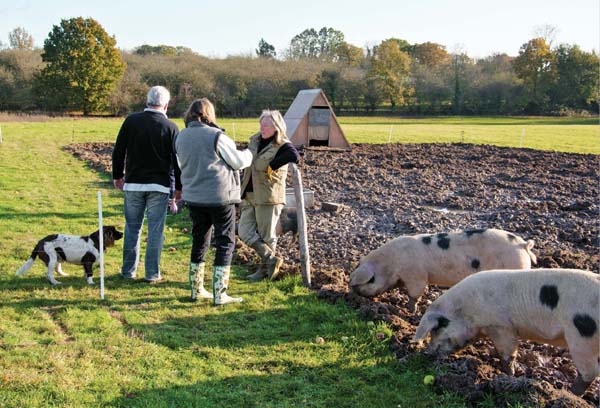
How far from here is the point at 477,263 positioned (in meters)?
6.37

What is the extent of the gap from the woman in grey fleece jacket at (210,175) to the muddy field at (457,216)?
1.42 metres

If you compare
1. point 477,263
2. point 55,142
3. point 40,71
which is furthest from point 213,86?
point 477,263

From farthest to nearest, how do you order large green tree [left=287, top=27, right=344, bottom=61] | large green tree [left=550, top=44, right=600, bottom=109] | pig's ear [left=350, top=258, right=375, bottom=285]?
large green tree [left=287, top=27, right=344, bottom=61], large green tree [left=550, top=44, right=600, bottom=109], pig's ear [left=350, top=258, right=375, bottom=285]

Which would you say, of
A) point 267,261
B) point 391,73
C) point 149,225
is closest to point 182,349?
point 149,225

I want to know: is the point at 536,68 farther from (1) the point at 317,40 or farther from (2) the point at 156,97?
(2) the point at 156,97

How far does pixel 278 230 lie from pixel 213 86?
178ft

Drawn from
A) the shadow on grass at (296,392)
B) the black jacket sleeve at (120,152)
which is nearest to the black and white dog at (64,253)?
the black jacket sleeve at (120,152)

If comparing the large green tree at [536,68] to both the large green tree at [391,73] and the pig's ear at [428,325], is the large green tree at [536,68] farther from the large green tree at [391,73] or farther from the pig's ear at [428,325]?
the pig's ear at [428,325]

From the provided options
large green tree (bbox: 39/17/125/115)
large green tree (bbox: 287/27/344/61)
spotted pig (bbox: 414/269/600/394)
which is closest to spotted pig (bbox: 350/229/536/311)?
spotted pig (bbox: 414/269/600/394)

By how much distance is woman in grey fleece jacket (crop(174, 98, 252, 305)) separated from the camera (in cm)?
605

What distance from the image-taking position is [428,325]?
508 centimetres

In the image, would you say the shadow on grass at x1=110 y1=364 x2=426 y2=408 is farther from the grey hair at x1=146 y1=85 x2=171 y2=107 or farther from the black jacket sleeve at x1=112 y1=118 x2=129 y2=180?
the grey hair at x1=146 y1=85 x2=171 y2=107

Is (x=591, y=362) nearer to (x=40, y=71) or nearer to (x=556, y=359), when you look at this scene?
(x=556, y=359)

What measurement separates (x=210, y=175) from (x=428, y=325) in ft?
8.89
